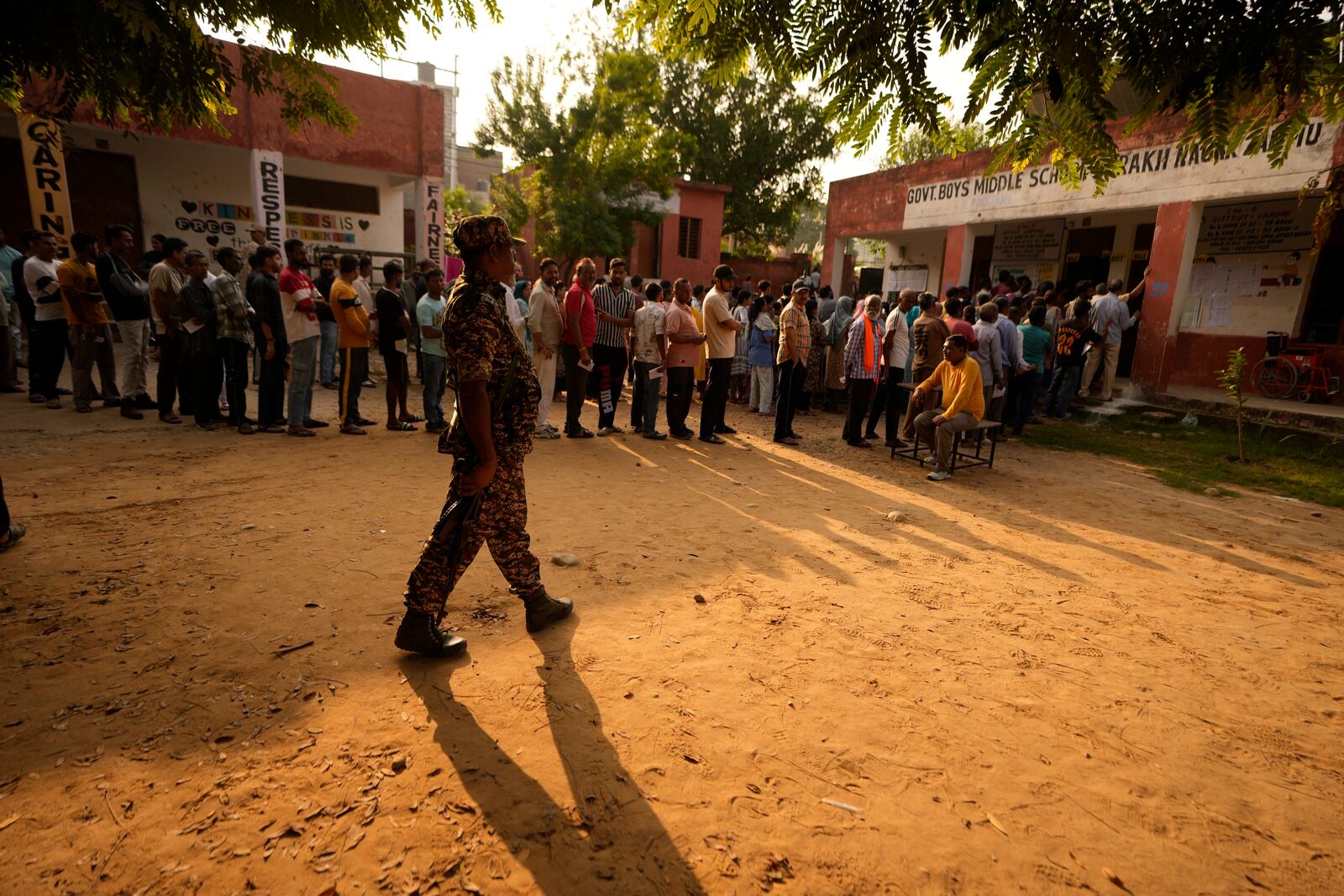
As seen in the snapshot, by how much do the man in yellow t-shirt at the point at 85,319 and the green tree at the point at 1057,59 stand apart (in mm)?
7178

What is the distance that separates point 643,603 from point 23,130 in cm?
1255

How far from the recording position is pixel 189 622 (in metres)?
3.21

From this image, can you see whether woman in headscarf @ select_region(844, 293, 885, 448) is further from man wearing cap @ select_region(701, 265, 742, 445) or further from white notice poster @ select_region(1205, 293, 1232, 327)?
white notice poster @ select_region(1205, 293, 1232, 327)

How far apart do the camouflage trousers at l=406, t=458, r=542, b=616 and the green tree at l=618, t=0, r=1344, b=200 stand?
1.81 metres

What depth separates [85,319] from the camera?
270 inches

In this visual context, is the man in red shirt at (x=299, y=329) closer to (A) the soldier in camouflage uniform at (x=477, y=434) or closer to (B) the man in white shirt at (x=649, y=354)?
(B) the man in white shirt at (x=649, y=354)

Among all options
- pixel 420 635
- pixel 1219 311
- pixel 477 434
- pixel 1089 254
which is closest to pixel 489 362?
pixel 477 434

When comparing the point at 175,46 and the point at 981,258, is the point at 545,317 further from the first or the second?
the point at 981,258

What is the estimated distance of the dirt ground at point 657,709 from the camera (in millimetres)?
2047

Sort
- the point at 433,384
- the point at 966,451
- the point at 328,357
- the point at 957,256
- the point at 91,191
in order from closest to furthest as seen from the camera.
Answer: the point at 433,384, the point at 966,451, the point at 328,357, the point at 91,191, the point at 957,256

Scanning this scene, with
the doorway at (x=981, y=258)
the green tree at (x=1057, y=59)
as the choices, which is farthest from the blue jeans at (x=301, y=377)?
the doorway at (x=981, y=258)

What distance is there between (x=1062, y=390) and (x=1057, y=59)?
10449 millimetres

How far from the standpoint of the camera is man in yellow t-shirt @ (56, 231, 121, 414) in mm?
6664

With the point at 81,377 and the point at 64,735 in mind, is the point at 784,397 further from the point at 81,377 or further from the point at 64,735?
the point at 81,377
